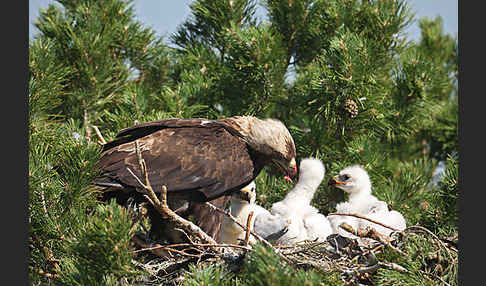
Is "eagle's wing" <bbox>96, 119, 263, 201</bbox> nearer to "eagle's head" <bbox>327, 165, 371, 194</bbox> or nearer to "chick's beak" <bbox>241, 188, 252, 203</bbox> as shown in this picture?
"chick's beak" <bbox>241, 188, 252, 203</bbox>

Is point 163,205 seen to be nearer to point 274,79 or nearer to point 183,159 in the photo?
point 183,159

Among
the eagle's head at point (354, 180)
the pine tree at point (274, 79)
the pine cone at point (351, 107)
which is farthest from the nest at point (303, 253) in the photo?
the pine cone at point (351, 107)

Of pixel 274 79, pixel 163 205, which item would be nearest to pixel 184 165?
pixel 163 205

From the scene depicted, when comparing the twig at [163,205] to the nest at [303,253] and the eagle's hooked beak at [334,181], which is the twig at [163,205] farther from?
the eagle's hooked beak at [334,181]

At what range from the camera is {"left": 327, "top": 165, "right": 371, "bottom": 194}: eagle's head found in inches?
181

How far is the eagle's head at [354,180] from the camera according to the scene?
4.59m

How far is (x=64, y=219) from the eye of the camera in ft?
10.1

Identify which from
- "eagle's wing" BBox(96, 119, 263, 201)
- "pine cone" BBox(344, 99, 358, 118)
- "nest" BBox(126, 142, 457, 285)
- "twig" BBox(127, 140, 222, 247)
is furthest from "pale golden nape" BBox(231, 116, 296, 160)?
"twig" BBox(127, 140, 222, 247)

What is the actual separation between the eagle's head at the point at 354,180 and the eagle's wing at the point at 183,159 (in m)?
0.94

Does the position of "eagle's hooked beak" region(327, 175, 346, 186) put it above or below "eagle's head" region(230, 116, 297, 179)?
below

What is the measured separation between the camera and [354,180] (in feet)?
15.1

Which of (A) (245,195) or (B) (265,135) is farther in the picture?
(A) (245,195)

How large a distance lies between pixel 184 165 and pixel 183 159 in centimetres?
4

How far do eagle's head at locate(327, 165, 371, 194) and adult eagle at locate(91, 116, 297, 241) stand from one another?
0.85 metres
